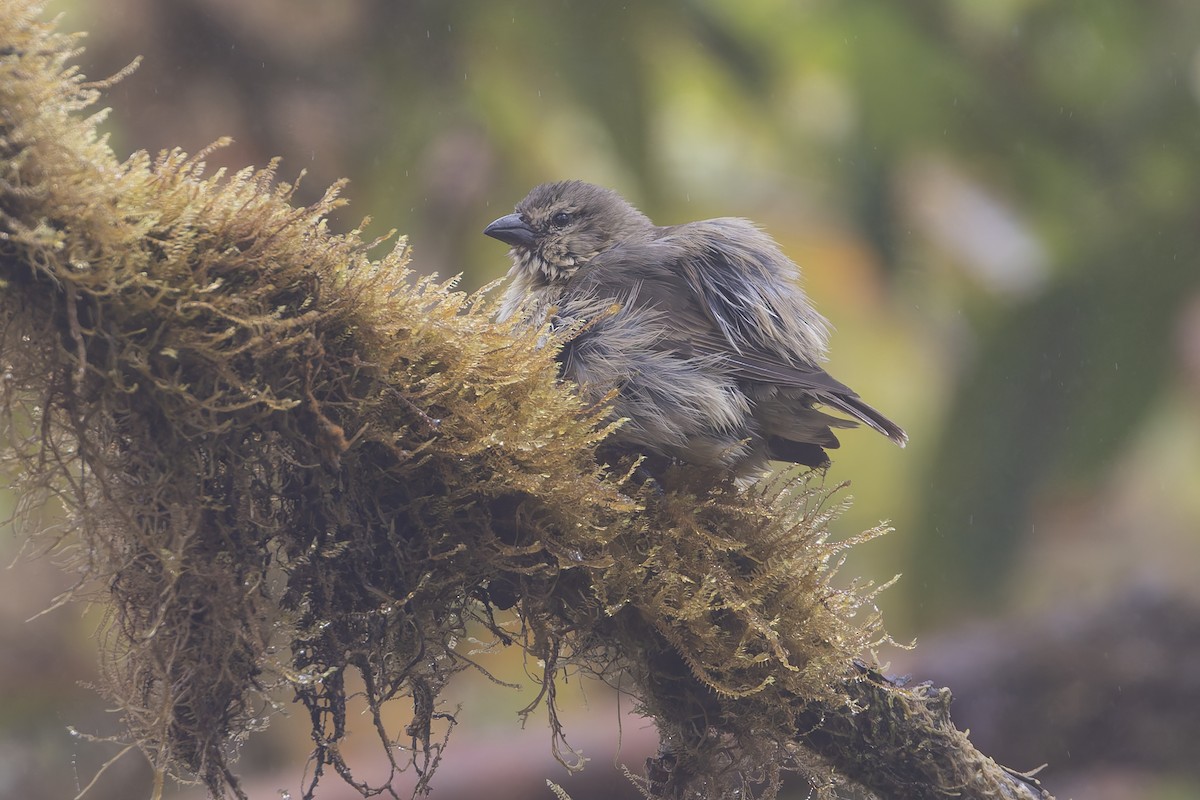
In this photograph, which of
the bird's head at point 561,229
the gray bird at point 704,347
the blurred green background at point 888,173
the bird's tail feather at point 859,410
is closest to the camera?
the gray bird at point 704,347

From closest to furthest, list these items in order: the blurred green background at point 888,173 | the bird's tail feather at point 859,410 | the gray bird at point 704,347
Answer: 1. the gray bird at point 704,347
2. the bird's tail feather at point 859,410
3. the blurred green background at point 888,173

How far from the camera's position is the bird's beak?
10.7 ft

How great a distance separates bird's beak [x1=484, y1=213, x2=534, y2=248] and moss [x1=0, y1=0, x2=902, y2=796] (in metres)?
1.10

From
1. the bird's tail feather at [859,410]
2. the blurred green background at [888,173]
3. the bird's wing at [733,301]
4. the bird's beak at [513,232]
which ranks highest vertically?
the blurred green background at [888,173]

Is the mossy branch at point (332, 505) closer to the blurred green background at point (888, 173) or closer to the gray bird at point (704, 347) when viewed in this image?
the gray bird at point (704, 347)

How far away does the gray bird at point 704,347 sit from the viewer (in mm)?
2389

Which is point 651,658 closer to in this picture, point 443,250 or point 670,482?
point 670,482

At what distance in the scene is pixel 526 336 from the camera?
2.04 metres

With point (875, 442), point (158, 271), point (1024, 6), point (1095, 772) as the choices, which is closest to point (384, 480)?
point (158, 271)

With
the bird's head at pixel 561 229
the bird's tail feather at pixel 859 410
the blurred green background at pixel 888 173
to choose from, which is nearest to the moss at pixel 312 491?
the bird's tail feather at pixel 859 410

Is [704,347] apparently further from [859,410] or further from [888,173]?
[888,173]

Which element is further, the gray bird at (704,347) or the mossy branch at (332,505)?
the gray bird at (704,347)

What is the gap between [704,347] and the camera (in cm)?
258

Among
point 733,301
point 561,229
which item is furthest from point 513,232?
point 733,301
